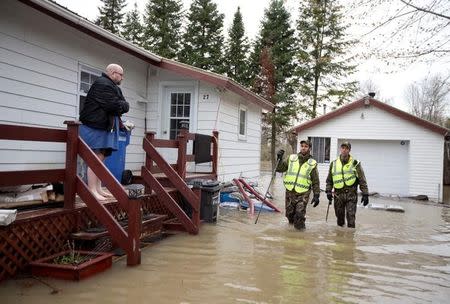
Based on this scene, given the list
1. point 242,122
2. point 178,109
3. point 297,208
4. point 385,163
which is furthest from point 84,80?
point 385,163

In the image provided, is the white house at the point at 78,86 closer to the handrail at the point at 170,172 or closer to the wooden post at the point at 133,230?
the handrail at the point at 170,172

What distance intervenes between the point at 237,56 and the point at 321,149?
16.3 meters

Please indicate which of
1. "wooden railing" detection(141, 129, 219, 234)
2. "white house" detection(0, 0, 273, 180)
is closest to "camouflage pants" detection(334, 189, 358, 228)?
"wooden railing" detection(141, 129, 219, 234)

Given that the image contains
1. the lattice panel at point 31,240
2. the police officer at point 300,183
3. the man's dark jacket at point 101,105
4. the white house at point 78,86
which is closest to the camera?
the lattice panel at point 31,240

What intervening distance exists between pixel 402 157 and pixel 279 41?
1643cm

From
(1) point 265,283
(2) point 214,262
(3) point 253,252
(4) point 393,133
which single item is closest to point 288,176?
(3) point 253,252

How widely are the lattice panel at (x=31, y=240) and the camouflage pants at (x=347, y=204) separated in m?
5.67

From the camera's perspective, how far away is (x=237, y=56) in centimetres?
3394

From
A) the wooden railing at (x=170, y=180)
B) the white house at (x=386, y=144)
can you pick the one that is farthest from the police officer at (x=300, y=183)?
the white house at (x=386, y=144)

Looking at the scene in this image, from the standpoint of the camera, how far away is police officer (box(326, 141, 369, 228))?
29.0 ft

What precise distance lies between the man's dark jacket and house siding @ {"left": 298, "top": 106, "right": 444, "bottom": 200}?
15169 millimetres

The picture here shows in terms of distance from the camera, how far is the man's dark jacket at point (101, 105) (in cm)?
577

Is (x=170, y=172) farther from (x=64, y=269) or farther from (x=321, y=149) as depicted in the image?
(x=321, y=149)

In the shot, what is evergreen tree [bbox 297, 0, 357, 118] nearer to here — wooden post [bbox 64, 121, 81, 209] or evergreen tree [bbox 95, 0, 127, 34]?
evergreen tree [bbox 95, 0, 127, 34]
